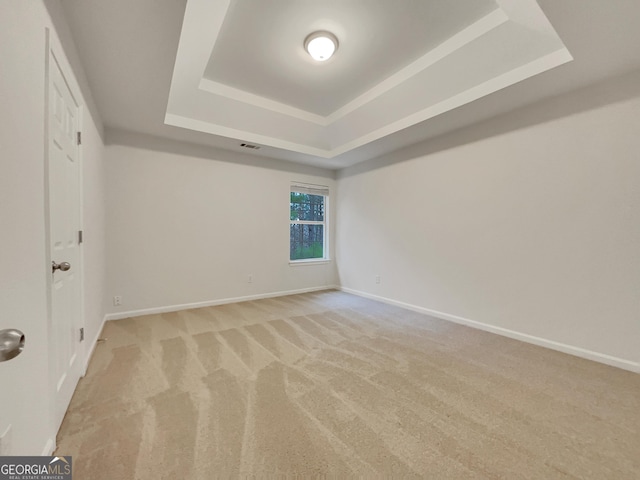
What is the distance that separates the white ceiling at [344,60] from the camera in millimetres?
1712

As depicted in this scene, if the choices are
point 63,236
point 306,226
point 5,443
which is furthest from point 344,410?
point 306,226

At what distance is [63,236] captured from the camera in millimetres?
1563

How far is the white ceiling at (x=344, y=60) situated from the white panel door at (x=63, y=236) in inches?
21.4

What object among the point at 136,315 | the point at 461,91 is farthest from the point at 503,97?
the point at 136,315

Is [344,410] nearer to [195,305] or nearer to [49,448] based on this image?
[49,448]

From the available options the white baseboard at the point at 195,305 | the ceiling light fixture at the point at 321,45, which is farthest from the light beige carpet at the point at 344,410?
the ceiling light fixture at the point at 321,45

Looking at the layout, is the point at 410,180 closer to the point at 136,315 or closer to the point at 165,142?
the point at 165,142

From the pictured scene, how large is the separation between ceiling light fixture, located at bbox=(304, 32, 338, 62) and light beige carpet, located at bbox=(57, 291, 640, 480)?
107 inches

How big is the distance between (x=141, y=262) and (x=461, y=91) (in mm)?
4271

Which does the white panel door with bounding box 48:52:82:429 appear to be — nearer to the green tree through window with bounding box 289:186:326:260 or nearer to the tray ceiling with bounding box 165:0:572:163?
the tray ceiling with bounding box 165:0:572:163

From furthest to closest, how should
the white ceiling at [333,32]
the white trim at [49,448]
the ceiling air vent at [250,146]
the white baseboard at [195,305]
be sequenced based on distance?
the ceiling air vent at [250,146]
the white baseboard at [195,305]
the white ceiling at [333,32]
the white trim at [49,448]

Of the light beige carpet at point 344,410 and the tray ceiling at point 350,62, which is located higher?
the tray ceiling at point 350,62

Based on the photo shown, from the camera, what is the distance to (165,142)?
3537 mm

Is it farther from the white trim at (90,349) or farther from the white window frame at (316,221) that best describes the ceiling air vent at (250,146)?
the white trim at (90,349)
